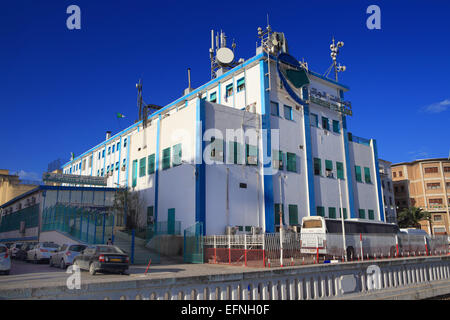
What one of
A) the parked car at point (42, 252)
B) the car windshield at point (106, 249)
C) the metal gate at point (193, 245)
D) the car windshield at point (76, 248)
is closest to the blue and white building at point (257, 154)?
the metal gate at point (193, 245)

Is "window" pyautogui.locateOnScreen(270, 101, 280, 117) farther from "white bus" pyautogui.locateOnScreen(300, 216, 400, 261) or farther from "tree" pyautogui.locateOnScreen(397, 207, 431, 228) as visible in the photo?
"tree" pyautogui.locateOnScreen(397, 207, 431, 228)

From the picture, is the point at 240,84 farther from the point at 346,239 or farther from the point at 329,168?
the point at 346,239

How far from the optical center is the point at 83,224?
23.0 metres

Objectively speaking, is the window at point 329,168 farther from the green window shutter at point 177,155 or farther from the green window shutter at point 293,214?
the green window shutter at point 177,155

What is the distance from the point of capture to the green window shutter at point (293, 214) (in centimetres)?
2939

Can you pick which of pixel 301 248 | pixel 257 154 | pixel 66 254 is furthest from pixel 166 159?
pixel 301 248

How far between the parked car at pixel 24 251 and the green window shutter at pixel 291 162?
800 inches

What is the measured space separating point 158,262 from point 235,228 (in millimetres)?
6363

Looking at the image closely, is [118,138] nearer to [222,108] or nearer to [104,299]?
[222,108]

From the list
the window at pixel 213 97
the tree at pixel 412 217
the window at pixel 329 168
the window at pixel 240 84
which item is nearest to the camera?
the window at pixel 240 84

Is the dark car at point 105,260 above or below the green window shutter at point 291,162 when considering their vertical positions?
below


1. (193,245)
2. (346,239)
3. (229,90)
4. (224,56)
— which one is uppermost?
(224,56)

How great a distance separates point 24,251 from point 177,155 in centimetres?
1280

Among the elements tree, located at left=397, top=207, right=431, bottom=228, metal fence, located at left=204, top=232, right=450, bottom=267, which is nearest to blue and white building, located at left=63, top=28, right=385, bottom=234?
metal fence, located at left=204, top=232, right=450, bottom=267
